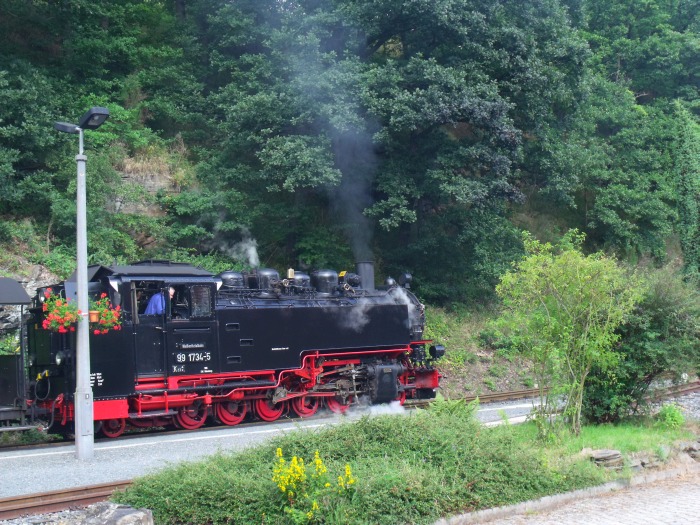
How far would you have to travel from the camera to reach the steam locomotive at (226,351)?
1409 cm

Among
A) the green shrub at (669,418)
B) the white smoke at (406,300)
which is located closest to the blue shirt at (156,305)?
the white smoke at (406,300)

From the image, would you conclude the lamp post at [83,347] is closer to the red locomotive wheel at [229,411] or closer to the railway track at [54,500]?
the railway track at [54,500]

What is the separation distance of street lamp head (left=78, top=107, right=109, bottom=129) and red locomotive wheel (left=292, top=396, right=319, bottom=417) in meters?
7.77

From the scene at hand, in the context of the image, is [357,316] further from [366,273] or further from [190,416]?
[190,416]

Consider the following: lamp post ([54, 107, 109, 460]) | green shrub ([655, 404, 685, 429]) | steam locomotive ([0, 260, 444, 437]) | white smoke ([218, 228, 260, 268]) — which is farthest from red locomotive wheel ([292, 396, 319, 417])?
green shrub ([655, 404, 685, 429])

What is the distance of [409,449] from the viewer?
9367 millimetres

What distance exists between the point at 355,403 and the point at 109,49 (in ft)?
52.1

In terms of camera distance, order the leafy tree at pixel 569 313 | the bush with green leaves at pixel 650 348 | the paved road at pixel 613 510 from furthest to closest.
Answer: the bush with green leaves at pixel 650 348 → the leafy tree at pixel 569 313 → the paved road at pixel 613 510

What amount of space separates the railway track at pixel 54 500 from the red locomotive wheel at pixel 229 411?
6500mm

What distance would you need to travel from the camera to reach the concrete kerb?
850 cm

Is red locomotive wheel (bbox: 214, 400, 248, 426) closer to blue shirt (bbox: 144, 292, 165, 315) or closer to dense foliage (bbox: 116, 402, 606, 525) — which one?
blue shirt (bbox: 144, 292, 165, 315)

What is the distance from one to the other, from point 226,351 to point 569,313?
7166 mm

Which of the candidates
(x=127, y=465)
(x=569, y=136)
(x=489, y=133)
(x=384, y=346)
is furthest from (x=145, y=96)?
(x=127, y=465)

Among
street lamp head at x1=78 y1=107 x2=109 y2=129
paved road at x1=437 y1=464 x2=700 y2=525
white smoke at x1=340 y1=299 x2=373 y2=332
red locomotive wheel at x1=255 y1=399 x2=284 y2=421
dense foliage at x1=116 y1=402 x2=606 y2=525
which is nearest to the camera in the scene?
dense foliage at x1=116 y1=402 x2=606 y2=525
